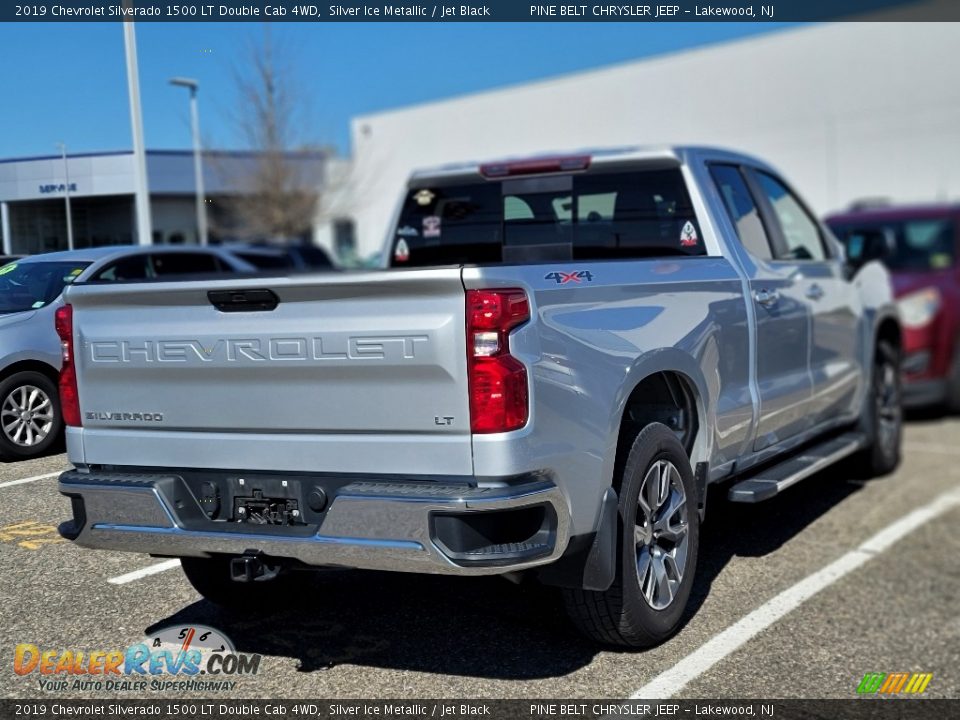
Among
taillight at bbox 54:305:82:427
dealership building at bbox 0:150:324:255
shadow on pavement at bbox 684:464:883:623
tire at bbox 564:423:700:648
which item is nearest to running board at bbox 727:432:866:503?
shadow on pavement at bbox 684:464:883:623

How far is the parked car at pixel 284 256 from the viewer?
438 inches

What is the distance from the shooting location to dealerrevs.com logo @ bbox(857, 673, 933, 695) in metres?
4.09

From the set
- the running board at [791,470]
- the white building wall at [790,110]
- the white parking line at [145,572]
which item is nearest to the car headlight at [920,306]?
the running board at [791,470]

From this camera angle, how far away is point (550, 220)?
17.5ft

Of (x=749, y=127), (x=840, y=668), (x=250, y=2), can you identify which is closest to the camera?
(x=840, y=668)

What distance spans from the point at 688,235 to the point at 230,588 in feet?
8.68

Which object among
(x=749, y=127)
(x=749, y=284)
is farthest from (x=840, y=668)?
(x=749, y=127)

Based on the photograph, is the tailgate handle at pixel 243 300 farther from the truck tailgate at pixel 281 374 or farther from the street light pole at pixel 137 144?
the street light pole at pixel 137 144

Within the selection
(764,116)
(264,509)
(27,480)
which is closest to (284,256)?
(27,480)

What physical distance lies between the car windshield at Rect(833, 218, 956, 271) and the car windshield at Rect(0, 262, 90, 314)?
824cm

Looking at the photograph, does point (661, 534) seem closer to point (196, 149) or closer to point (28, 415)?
point (28, 415)

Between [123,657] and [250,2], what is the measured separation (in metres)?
2.94

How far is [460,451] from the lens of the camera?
10.6 ft

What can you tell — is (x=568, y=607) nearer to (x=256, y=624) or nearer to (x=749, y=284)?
(x=256, y=624)
